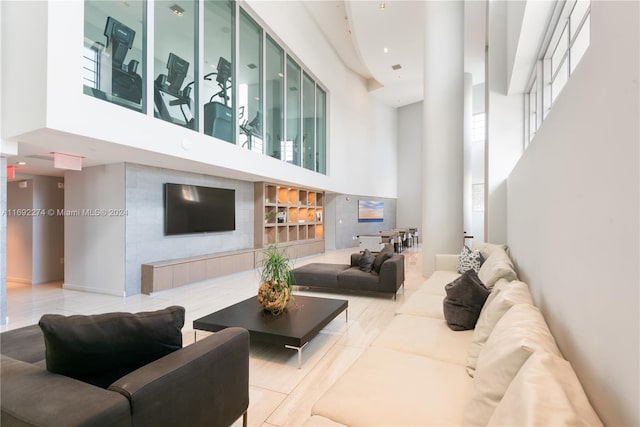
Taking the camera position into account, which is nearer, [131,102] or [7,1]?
[7,1]

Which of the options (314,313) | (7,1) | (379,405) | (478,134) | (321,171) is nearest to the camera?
(379,405)

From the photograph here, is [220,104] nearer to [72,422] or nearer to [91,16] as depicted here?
[91,16]

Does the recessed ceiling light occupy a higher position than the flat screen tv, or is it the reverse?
the recessed ceiling light

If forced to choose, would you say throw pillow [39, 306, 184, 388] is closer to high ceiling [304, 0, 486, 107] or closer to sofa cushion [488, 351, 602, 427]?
sofa cushion [488, 351, 602, 427]

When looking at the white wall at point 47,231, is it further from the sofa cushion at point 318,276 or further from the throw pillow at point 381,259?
the throw pillow at point 381,259

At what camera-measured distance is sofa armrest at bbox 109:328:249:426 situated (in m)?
1.24

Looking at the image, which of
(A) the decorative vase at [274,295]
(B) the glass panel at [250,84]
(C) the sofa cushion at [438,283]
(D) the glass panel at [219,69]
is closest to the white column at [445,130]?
(C) the sofa cushion at [438,283]

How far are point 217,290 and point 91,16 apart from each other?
4.28m

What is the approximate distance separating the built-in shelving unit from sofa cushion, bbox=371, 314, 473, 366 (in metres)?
6.15

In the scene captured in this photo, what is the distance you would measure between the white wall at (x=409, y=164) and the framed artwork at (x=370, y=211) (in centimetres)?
197

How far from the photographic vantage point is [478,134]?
12.0 m

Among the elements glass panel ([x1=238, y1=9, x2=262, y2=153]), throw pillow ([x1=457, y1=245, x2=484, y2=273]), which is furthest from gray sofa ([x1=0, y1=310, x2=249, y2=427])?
glass panel ([x1=238, y1=9, x2=262, y2=153])

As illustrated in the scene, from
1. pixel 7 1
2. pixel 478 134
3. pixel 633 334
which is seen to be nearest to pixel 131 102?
pixel 7 1

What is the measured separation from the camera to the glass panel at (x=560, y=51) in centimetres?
284
